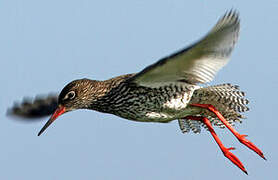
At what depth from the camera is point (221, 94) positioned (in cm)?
1071

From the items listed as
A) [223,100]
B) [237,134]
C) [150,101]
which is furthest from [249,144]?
[150,101]

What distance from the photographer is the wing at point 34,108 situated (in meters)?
12.0

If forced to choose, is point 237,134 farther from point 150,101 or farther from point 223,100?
point 150,101

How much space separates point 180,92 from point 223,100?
1.29 metres

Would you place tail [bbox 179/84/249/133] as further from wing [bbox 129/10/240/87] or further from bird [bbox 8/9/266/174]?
wing [bbox 129/10/240/87]

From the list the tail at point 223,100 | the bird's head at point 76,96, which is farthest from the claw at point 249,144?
the bird's head at point 76,96

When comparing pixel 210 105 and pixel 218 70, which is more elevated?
pixel 218 70

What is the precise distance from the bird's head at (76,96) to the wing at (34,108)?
149cm

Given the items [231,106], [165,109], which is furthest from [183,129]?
[165,109]

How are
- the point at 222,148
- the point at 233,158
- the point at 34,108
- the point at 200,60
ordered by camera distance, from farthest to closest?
the point at 34,108 → the point at 222,148 → the point at 233,158 → the point at 200,60

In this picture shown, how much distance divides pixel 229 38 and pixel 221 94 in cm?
233

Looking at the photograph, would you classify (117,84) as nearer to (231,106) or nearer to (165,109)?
(165,109)

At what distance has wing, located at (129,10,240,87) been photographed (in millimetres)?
8453

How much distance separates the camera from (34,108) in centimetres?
1215
